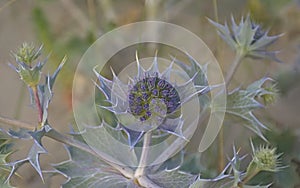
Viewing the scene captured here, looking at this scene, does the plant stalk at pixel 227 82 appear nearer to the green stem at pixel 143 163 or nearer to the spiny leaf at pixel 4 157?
the green stem at pixel 143 163

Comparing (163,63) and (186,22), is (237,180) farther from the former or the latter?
(186,22)

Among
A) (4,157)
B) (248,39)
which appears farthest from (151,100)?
(248,39)

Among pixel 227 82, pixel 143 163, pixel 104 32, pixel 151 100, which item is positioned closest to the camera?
pixel 151 100

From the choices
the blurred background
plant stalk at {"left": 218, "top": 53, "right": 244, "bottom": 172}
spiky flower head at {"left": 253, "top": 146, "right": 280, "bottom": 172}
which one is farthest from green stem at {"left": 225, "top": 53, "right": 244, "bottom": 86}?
the blurred background

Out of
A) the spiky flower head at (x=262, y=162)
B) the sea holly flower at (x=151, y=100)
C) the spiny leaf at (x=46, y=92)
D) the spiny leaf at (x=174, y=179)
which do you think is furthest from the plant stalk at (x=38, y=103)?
the spiky flower head at (x=262, y=162)

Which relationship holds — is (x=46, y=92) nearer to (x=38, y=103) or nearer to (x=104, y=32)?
(x=38, y=103)

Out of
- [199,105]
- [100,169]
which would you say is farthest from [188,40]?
[100,169]
